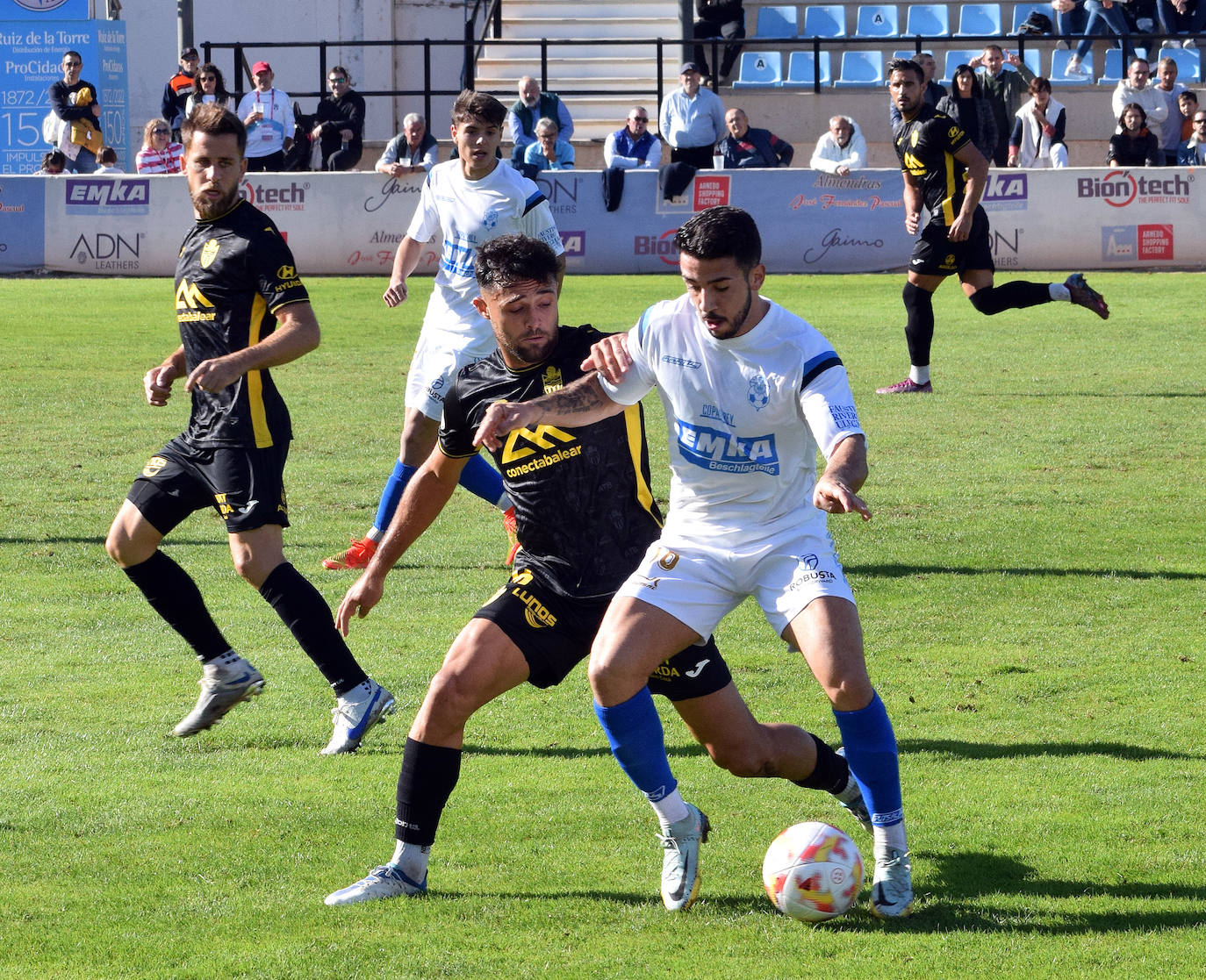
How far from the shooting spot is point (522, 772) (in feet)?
17.6

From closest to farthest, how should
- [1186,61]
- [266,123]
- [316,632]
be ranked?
[316,632]
[266,123]
[1186,61]

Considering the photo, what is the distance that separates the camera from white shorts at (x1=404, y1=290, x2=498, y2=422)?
8.32m

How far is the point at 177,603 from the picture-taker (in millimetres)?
→ 5801

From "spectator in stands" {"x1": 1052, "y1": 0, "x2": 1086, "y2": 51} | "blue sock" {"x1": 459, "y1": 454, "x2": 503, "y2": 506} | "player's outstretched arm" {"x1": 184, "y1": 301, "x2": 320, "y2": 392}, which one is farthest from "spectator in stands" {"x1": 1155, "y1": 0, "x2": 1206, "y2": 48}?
"player's outstretched arm" {"x1": 184, "y1": 301, "x2": 320, "y2": 392}

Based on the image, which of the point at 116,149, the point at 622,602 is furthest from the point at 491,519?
the point at 116,149

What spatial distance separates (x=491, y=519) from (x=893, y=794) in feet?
17.8

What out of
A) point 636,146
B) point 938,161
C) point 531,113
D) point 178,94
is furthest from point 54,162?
point 938,161

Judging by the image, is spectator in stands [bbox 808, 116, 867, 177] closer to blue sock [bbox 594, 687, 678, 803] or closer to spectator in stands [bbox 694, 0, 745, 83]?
spectator in stands [bbox 694, 0, 745, 83]

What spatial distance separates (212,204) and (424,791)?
2.49 metres

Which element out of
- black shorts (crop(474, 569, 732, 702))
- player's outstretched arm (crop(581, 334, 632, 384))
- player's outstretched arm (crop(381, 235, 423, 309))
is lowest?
black shorts (crop(474, 569, 732, 702))

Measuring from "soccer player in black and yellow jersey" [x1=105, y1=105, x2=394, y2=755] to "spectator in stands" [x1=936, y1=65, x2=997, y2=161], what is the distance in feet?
51.9

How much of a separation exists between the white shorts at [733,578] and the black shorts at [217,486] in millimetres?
1765

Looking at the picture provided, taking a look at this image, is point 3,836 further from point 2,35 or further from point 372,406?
point 2,35

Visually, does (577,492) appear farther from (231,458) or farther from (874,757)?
(231,458)
